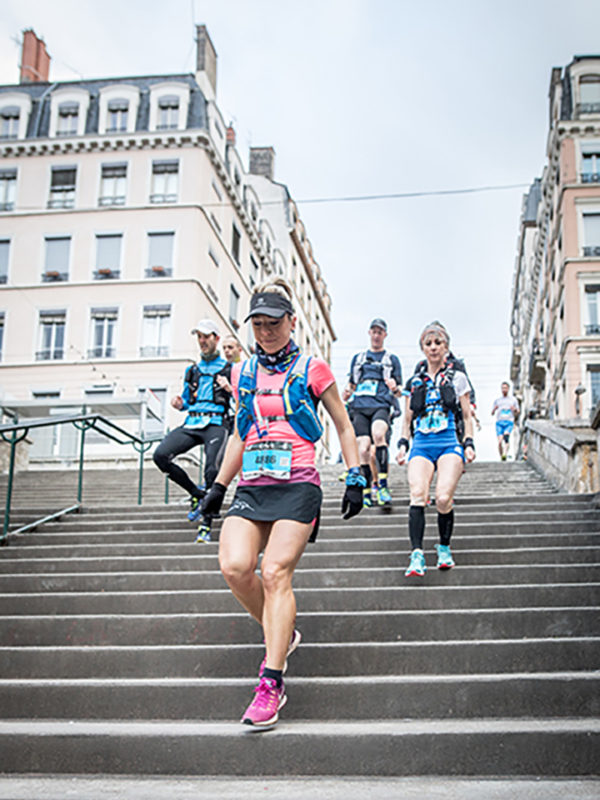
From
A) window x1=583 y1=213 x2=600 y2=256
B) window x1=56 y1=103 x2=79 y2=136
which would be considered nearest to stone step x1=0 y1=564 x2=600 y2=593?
window x1=583 y1=213 x2=600 y2=256

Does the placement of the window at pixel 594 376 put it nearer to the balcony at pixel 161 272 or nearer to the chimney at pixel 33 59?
the balcony at pixel 161 272

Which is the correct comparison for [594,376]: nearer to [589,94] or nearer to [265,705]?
[589,94]

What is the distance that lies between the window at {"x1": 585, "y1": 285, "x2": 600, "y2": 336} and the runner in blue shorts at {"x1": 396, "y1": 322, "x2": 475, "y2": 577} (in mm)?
29881

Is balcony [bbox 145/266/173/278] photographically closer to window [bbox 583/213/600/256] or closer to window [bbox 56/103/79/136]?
window [bbox 56/103/79/136]

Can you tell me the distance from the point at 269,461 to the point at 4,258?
32673 mm

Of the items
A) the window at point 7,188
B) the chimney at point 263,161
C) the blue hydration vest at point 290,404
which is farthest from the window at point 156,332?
the blue hydration vest at point 290,404

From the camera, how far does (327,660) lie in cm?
460

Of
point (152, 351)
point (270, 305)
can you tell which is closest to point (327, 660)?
point (270, 305)

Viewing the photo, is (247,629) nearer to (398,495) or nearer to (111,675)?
(111,675)

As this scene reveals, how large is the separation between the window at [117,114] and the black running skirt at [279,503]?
33373 millimetres

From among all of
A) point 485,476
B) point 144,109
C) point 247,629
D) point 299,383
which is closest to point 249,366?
point 299,383

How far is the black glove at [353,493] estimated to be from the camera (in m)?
4.21

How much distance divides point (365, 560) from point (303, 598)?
101 cm

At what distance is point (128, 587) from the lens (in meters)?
6.09
